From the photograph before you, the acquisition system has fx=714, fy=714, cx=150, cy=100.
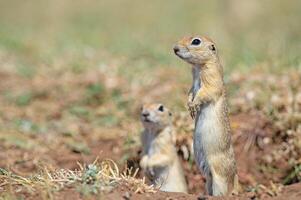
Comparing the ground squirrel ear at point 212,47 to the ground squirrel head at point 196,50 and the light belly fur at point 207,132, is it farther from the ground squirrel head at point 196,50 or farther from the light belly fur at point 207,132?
the light belly fur at point 207,132

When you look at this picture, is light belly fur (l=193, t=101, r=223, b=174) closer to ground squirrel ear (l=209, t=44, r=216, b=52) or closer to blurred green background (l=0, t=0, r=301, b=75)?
ground squirrel ear (l=209, t=44, r=216, b=52)

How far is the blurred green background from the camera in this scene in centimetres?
955

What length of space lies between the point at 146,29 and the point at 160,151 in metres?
6.47

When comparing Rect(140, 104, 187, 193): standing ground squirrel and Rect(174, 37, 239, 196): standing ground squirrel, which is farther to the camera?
Rect(140, 104, 187, 193): standing ground squirrel

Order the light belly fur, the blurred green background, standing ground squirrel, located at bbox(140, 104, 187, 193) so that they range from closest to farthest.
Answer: the light belly fur < standing ground squirrel, located at bbox(140, 104, 187, 193) < the blurred green background

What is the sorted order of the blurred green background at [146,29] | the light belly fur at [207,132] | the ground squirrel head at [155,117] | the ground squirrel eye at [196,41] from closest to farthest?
the light belly fur at [207,132], the ground squirrel eye at [196,41], the ground squirrel head at [155,117], the blurred green background at [146,29]

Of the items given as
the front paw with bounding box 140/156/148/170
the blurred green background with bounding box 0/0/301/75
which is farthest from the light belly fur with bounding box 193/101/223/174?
the blurred green background with bounding box 0/0/301/75

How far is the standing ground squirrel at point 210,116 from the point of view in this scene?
516 centimetres

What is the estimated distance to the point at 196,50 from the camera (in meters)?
5.24

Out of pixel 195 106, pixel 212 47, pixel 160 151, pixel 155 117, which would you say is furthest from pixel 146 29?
pixel 195 106

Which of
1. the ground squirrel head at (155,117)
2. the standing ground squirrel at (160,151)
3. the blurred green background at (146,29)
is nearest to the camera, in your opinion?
the standing ground squirrel at (160,151)

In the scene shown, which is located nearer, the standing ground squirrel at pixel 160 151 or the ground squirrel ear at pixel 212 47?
the ground squirrel ear at pixel 212 47

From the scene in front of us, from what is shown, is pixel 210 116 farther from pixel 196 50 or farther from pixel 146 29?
pixel 146 29

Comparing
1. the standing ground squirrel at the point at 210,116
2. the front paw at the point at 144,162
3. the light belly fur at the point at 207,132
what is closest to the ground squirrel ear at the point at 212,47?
the standing ground squirrel at the point at 210,116
